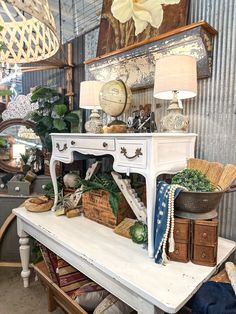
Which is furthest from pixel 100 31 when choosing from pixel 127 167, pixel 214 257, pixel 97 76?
pixel 214 257

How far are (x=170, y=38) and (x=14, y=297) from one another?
2324 mm

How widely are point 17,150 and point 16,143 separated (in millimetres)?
82

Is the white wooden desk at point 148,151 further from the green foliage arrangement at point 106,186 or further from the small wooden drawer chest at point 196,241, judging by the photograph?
the green foliage arrangement at point 106,186

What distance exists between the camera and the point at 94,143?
1.48 metres

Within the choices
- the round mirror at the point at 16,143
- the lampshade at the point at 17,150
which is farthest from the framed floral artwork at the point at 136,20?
the lampshade at the point at 17,150

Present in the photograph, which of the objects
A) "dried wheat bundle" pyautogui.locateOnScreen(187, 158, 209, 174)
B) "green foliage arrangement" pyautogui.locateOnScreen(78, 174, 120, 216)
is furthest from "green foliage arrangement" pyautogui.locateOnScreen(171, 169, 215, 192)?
"green foliage arrangement" pyautogui.locateOnScreen(78, 174, 120, 216)

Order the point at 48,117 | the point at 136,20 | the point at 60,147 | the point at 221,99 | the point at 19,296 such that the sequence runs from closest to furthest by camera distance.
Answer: the point at 136,20 < the point at 221,99 < the point at 60,147 < the point at 19,296 < the point at 48,117

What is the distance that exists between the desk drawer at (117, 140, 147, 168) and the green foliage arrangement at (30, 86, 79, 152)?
1143mm

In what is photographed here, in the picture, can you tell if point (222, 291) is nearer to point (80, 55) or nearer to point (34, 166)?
point (34, 166)

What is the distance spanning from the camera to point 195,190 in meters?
1.12

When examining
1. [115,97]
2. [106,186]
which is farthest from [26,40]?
[106,186]

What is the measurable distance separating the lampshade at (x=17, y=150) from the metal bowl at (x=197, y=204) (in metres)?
2.09

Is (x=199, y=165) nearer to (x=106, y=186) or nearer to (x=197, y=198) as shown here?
(x=197, y=198)

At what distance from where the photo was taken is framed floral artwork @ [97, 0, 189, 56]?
562 millimetres
